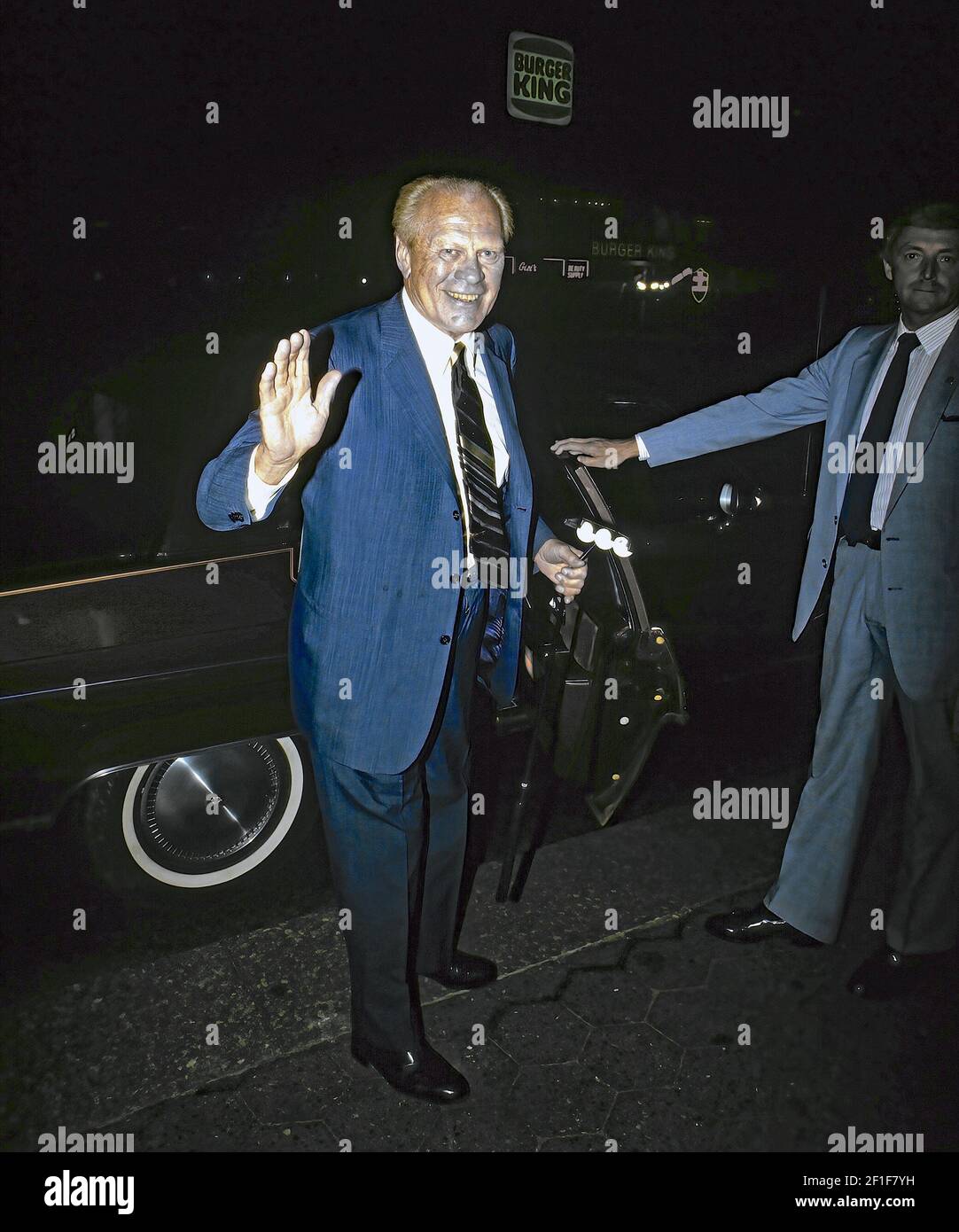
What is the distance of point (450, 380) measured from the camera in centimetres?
239

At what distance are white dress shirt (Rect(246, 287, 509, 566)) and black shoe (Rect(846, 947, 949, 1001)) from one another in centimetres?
180

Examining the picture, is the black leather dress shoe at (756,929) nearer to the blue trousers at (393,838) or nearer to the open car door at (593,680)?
the open car door at (593,680)

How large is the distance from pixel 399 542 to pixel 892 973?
2037mm

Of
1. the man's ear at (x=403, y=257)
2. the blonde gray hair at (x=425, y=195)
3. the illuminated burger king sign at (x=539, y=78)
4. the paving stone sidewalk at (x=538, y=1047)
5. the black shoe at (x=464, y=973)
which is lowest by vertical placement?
the paving stone sidewalk at (x=538, y=1047)

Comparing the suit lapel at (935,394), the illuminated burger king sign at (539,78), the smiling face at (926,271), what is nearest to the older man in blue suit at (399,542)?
the suit lapel at (935,394)

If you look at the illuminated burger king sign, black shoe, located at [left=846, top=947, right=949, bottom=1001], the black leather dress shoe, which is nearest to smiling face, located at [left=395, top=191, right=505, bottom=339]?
the illuminated burger king sign

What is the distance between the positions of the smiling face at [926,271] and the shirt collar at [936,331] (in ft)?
0.04

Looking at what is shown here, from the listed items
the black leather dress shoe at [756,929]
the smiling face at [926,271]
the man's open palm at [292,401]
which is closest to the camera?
the man's open palm at [292,401]

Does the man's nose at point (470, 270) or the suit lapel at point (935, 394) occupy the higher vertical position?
the man's nose at point (470, 270)

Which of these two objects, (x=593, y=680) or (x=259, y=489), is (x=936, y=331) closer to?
(x=593, y=680)

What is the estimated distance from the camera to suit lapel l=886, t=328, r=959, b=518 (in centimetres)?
266

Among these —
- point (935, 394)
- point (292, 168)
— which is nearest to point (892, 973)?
point (935, 394)

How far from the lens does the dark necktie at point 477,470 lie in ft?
7.89

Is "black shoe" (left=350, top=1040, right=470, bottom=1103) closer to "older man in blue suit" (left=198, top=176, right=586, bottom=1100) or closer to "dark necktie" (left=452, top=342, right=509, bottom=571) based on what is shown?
"older man in blue suit" (left=198, top=176, right=586, bottom=1100)
